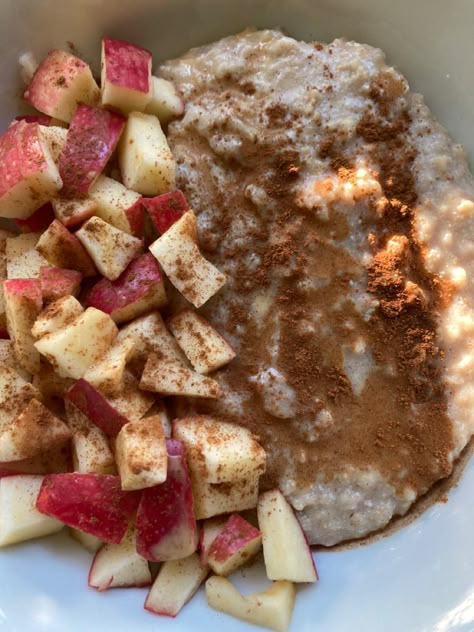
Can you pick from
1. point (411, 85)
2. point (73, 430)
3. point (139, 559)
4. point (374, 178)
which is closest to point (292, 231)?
point (374, 178)

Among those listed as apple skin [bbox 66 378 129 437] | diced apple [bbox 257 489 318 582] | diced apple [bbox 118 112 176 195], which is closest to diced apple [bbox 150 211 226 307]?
diced apple [bbox 118 112 176 195]

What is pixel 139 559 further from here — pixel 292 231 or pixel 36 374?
pixel 292 231

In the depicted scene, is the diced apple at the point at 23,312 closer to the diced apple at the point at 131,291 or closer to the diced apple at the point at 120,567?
the diced apple at the point at 131,291

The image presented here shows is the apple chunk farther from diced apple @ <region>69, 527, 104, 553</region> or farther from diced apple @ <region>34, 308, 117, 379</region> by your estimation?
diced apple @ <region>34, 308, 117, 379</region>

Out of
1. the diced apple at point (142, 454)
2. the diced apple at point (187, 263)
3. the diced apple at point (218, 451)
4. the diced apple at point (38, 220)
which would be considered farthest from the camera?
the diced apple at point (38, 220)

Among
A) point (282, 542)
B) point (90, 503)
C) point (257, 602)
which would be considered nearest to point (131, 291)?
point (90, 503)

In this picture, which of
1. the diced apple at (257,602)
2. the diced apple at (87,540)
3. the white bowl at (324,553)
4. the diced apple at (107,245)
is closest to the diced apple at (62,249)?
the diced apple at (107,245)
